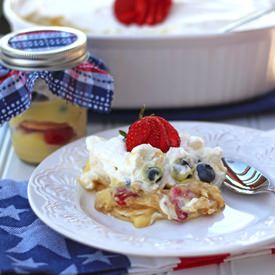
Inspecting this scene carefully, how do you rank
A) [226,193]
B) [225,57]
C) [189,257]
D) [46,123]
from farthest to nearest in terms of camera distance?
[225,57], [46,123], [226,193], [189,257]

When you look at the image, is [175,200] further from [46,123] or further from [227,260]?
[46,123]

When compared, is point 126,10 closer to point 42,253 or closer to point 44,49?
point 44,49

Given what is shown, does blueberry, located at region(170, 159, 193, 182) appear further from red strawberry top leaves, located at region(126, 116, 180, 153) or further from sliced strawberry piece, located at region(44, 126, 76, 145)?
sliced strawberry piece, located at region(44, 126, 76, 145)

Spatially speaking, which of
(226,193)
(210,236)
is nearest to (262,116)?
(226,193)

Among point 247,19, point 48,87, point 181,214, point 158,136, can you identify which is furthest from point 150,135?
point 247,19

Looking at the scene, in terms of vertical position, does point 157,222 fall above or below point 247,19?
below

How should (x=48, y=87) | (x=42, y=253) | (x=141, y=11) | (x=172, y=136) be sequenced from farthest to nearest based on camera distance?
(x=141, y=11), (x=48, y=87), (x=172, y=136), (x=42, y=253)
